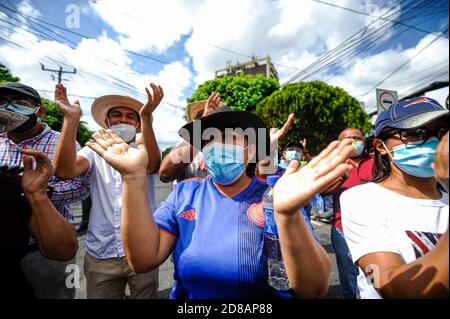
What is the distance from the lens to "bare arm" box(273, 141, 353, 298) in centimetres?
81

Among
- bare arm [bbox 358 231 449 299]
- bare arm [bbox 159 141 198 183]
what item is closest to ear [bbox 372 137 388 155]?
bare arm [bbox 358 231 449 299]

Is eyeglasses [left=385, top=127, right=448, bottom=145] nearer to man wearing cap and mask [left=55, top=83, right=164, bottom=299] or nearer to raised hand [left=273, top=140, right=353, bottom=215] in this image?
raised hand [left=273, top=140, right=353, bottom=215]

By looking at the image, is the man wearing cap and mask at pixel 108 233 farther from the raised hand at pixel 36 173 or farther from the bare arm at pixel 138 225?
the bare arm at pixel 138 225

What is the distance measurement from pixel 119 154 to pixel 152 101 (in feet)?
2.26

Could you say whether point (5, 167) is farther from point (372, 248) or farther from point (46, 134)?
point (372, 248)

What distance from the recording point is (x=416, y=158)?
3.70 feet

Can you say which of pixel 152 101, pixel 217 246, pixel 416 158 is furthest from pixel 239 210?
pixel 152 101

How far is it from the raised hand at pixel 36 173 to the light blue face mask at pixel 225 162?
963 millimetres

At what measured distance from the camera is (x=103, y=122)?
2.45 metres

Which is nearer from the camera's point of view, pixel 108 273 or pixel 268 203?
pixel 268 203

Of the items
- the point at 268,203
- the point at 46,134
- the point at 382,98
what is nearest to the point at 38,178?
the point at 46,134

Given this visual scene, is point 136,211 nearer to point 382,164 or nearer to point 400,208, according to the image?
point 400,208

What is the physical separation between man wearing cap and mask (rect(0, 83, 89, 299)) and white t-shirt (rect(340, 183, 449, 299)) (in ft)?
6.57
